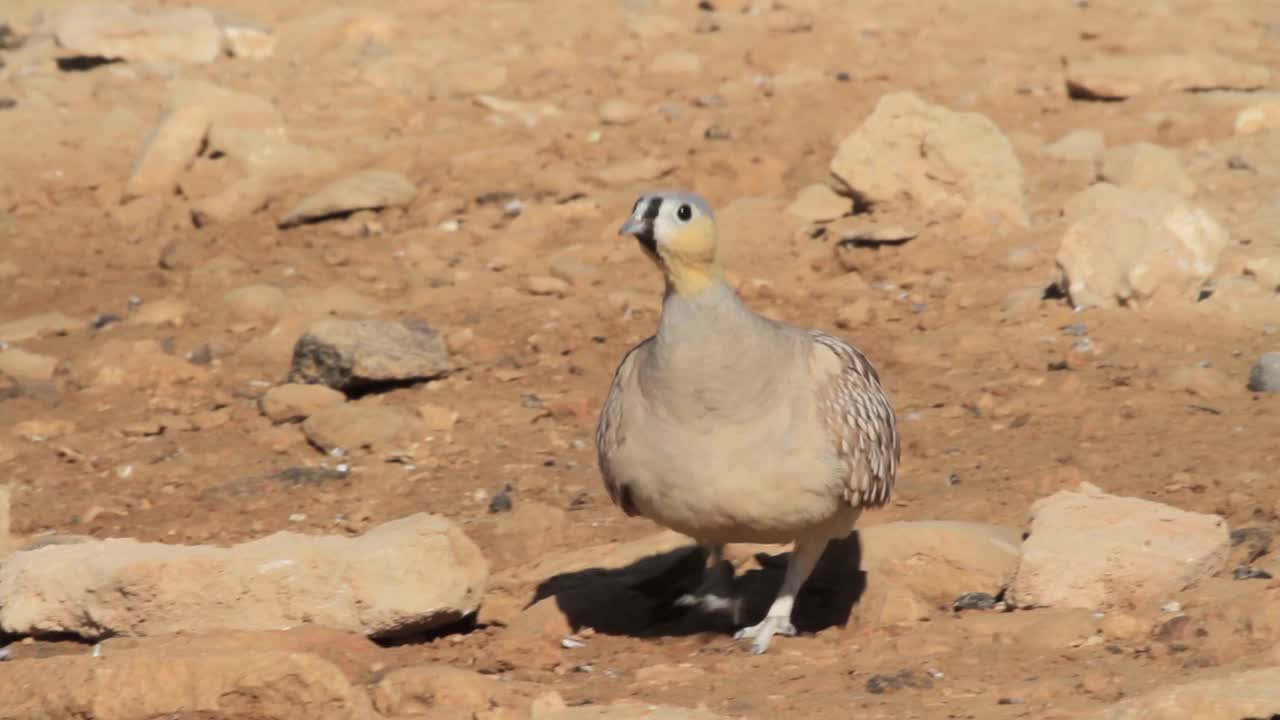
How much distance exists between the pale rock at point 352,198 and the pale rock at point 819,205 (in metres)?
2.37

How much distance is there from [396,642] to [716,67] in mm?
8031

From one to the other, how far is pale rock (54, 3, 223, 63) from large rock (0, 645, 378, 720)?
31.0ft

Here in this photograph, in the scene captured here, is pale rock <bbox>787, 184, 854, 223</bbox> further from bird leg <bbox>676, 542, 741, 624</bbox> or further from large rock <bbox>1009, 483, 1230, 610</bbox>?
large rock <bbox>1009, 483, 1230, 610</bbox>

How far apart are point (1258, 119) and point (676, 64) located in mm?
3900

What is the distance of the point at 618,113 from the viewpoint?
1259cm

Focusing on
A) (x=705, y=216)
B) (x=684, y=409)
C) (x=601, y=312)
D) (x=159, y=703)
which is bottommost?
(x=601, y=312)

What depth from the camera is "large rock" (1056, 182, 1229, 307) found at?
30.4 feet

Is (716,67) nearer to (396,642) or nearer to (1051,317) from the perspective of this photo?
(1051,317)

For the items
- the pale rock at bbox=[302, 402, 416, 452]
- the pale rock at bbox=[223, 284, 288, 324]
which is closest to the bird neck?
the pale rock at bbox=[302, 402, 416, 452]

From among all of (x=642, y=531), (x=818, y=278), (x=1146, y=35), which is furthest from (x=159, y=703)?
(x=1146, y=35)

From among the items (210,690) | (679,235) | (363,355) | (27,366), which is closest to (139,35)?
(27,366)

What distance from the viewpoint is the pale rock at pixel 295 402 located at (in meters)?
8.77

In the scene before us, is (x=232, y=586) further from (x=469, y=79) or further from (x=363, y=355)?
(x=469, y=79)

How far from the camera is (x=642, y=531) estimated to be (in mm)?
7418
